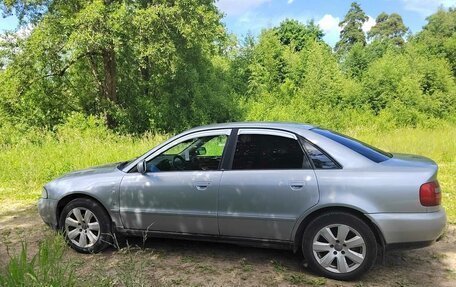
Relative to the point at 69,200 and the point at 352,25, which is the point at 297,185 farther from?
the point at 352,25

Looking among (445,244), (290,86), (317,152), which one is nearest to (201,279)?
(317,152)

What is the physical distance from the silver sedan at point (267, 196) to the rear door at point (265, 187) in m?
0.01

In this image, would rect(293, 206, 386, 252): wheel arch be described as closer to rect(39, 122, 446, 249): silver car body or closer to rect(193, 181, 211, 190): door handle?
rect(39, 122, 446, 249): silver car body

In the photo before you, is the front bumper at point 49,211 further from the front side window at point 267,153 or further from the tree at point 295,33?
the tree at point 295,33

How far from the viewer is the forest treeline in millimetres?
18125

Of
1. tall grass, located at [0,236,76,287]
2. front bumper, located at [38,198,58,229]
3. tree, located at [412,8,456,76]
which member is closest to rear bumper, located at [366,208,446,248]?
tall grass, located at [0,236,76,287]

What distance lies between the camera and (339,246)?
4254 millimetres

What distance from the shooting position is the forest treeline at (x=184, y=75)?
59.5 ft

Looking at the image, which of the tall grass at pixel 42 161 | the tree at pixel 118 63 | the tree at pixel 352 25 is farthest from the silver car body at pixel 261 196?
the tree at pixel 352 25

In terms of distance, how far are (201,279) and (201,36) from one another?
16408mm

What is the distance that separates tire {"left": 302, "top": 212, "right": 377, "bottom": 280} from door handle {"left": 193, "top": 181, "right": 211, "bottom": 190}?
116 cm

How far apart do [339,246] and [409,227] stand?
68 centimetres

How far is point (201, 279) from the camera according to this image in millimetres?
4453

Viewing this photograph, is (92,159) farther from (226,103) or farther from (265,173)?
(226,103)
